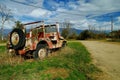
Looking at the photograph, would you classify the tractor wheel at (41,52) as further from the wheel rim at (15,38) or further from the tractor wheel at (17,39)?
the wheel rim at (15,38)

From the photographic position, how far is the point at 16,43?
1073 cm

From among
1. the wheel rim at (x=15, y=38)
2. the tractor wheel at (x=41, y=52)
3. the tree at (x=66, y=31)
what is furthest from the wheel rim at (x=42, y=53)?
the tree at (x=66, y=31)

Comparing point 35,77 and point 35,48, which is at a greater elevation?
point 35,48

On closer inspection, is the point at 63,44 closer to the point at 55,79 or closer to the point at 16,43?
the point at 16,43

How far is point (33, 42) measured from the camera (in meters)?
10.7

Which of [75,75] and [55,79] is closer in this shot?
[55,79]

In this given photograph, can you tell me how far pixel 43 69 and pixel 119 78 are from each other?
10.2ft

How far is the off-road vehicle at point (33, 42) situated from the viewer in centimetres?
1058

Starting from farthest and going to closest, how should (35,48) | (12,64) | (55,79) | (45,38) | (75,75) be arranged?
(45,38)
(35,48)
(12,64)
(75,75)
(55,79)

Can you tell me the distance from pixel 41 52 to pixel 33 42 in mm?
820

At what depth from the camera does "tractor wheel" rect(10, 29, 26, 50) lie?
1050cm

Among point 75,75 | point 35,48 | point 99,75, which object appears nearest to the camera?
point 75,75

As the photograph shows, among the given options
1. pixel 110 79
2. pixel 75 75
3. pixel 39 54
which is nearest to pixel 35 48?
pixel 39 54

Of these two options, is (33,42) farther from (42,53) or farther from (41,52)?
(42,53)
